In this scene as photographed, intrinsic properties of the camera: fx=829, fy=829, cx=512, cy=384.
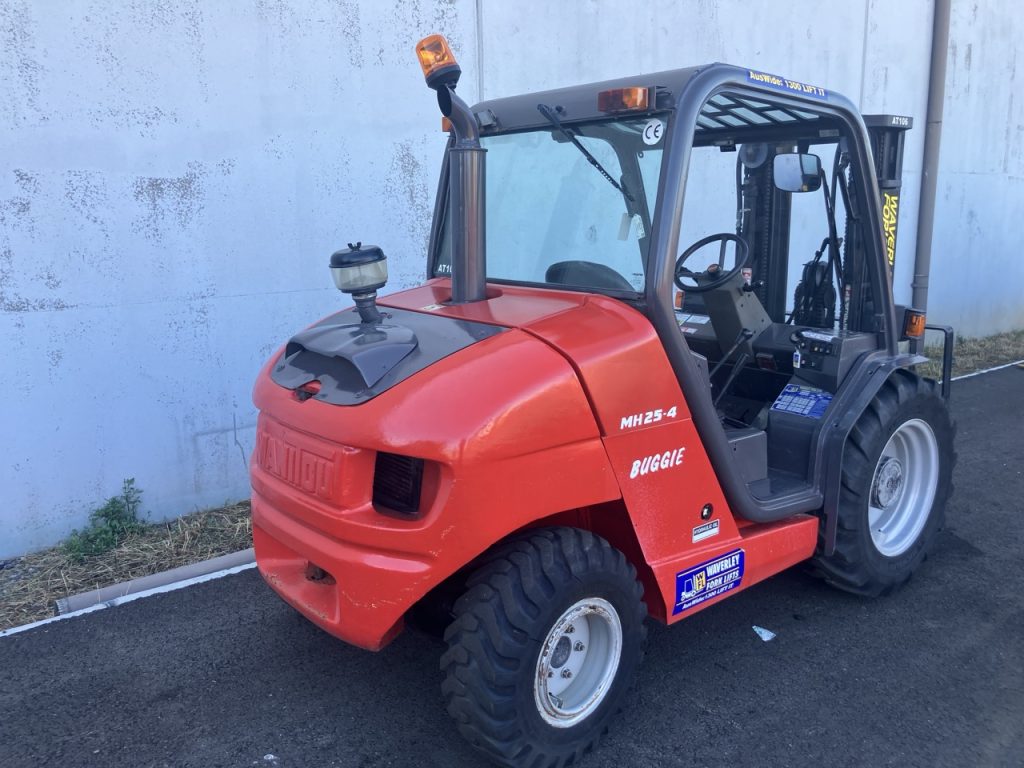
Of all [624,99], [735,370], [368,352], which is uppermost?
[624,99]

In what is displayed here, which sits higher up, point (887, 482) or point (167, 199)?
point (167, 199)

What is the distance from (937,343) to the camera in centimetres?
1007

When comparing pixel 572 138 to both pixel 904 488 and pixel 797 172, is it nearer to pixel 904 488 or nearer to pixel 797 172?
pixel 797 172

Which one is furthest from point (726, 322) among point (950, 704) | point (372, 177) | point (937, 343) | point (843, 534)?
point (937, 343)

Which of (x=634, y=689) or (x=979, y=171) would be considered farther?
(x=979, y=171)

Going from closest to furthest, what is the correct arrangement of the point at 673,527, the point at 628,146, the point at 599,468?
the point at 599,468, the point at 673,527, the point at 628,146

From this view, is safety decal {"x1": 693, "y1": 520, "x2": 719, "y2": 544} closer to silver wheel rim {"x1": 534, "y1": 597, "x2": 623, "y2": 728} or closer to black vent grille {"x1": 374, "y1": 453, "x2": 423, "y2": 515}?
silver wheel rim {"x1": 534, "y1": 597, "x2": 623, "y2": 728}

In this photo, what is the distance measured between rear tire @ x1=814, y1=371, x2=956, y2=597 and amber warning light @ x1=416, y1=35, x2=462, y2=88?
2.31 metres

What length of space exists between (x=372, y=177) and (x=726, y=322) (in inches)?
112

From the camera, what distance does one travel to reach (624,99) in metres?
2.95

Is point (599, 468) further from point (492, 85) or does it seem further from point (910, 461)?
point (492, 85)

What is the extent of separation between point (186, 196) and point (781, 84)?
3424 mm

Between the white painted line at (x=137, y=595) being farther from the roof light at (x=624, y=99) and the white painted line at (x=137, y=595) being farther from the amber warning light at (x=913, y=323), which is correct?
the amber warning light at (x=913, y=323)

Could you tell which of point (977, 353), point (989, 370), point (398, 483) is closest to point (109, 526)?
point (398, 483)
